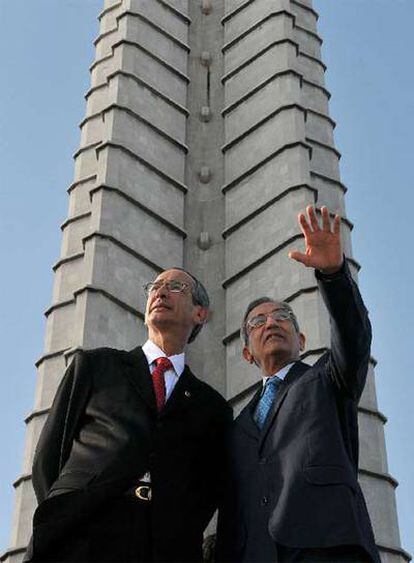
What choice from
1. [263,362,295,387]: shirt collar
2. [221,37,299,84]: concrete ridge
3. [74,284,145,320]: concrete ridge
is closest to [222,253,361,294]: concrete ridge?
[74,284,145,320]: concrete ridge

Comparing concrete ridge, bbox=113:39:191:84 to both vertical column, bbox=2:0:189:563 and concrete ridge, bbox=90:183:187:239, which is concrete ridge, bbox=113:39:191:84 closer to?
vertical column, bbox=2:0:189:563

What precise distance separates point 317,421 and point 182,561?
0.86 m

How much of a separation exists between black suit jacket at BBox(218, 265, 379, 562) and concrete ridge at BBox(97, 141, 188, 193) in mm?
12575

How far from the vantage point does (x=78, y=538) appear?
4434mm

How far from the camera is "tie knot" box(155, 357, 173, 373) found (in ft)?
17.0

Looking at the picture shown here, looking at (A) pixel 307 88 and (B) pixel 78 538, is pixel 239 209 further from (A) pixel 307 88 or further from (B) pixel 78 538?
(B) pixel 78 538

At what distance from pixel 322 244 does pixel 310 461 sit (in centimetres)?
100

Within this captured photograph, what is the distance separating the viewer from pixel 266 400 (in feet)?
17.0

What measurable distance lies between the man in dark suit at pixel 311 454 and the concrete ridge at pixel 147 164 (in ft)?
40.9

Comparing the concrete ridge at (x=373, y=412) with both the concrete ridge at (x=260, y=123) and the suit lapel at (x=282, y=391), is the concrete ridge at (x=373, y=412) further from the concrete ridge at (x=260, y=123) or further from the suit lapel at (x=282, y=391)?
the suit lapel at (x=282, y=391)

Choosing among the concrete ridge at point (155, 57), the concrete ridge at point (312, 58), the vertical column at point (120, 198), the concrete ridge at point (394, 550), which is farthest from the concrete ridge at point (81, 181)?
the concrete ridge at point (394, 550)

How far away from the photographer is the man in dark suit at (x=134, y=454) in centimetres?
446

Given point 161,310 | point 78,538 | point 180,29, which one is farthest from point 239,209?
point 78,538

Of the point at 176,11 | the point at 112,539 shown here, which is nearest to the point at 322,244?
the point at 112,539
